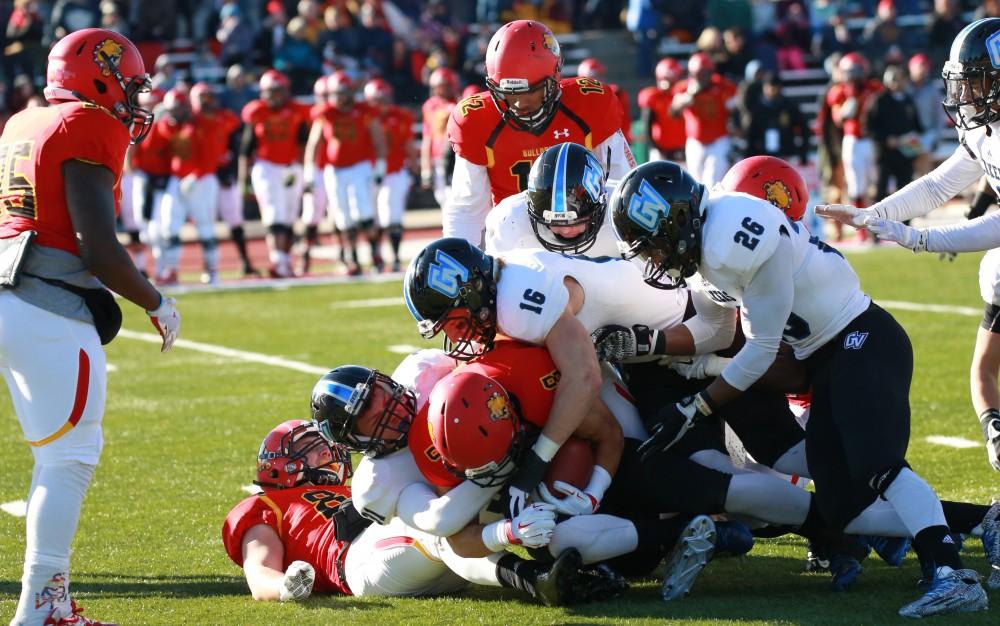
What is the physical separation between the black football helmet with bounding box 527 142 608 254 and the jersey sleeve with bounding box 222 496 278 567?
4.40 feet

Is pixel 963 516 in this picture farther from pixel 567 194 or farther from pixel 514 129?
pixel 514 129

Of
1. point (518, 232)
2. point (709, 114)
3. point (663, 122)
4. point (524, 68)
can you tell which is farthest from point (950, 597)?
point (663, 122)

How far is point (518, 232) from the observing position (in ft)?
17.0

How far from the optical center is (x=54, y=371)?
4.01 m

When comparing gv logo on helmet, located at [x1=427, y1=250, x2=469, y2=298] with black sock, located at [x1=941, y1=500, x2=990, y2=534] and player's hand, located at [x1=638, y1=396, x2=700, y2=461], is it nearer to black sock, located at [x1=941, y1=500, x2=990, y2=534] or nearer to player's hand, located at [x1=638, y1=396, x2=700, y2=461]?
player's hand, located at [x1=638, y1=396, x2=700, y2=461]

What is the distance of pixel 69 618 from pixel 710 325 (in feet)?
7.15

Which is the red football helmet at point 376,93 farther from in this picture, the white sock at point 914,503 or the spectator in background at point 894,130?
the white sock at point 914,503

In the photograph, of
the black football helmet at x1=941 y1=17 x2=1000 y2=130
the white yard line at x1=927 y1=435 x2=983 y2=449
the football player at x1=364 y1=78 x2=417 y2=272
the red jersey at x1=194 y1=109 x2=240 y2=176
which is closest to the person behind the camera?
the black football helmet at x1=941 y1=17 x2=1000 y2=130

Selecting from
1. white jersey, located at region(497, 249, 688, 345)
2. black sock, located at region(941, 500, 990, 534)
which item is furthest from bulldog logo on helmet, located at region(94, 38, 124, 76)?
black sock, located at region(941, 500, 990, 534)

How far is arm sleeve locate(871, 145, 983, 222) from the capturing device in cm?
525

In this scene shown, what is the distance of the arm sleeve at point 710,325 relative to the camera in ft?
15.3

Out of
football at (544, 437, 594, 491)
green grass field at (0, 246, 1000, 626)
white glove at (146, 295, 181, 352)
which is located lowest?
green grass field at (0, 246, 1000, 626)

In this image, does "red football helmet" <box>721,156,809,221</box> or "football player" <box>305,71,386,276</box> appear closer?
"red football helmet" <box>721,156,809,221</box>

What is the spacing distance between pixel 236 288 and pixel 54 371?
1009 centimetres
